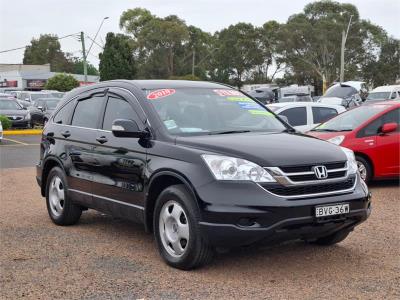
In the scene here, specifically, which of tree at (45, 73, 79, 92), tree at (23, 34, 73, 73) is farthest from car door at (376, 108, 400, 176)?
tree at (23, 34, 73, 73)

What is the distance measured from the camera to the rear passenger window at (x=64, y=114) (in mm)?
7473

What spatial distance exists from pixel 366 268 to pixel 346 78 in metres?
63.4

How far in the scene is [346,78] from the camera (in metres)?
66.3

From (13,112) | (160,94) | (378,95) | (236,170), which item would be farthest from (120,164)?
(378,95)

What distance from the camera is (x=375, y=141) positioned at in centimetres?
991

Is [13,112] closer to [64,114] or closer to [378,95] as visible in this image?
[64,114]

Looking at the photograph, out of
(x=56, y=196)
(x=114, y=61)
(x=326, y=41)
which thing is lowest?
(x=56, y=196)

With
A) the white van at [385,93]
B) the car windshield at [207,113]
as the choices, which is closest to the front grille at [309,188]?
the car windshield at [207,113]

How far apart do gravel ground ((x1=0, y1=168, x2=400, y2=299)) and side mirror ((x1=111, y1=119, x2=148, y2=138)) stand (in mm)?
1194

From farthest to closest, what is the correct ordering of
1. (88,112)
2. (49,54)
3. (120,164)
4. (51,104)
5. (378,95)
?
(49,54), (378,95), (51,104), (88,112), (120,164)

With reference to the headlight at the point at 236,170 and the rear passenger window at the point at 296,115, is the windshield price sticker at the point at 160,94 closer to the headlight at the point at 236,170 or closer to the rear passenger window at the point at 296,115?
the headlight at the point at 236,170

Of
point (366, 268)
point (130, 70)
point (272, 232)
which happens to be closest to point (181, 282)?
point (272, 232)

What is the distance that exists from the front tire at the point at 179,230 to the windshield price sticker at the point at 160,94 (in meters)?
1.15

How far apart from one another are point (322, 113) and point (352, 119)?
10.6ft
